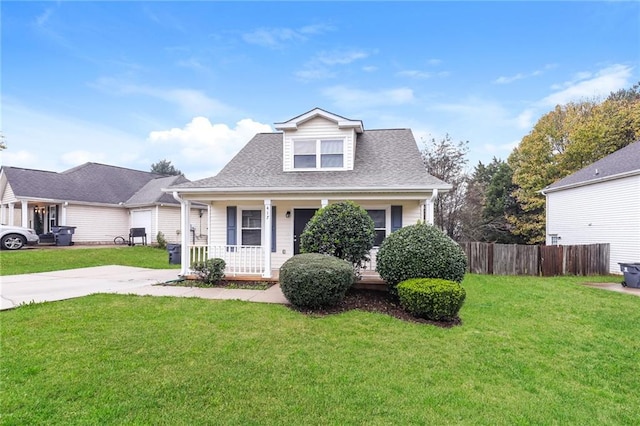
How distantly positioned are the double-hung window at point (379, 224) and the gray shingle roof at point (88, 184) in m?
15.2

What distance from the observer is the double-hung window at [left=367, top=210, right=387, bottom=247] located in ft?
33.7

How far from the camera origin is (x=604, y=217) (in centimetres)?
1342

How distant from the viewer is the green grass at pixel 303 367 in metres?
3.02

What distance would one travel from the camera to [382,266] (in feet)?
23.2

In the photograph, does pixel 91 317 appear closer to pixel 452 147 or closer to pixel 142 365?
pixel 142 365

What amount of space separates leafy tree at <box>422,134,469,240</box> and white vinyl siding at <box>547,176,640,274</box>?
6.33 metres

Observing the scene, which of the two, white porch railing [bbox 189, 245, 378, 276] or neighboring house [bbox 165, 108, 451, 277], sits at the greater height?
neighboring house [bbox 165, 108, 451, 277]

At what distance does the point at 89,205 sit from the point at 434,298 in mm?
21721

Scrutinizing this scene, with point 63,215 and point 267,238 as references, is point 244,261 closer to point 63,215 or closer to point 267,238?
point 267,238

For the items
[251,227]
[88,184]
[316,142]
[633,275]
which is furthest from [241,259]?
[88,184]

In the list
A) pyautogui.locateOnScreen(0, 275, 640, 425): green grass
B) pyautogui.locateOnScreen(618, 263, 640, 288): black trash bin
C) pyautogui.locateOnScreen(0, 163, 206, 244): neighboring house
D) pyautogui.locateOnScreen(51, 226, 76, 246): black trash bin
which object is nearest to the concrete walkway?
pyautogui.locateOnScreen(0, 275, 640, 425): green grass

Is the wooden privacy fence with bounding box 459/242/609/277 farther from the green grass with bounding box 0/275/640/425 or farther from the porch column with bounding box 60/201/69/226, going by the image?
the porch column with bounding box 60/201/69/226

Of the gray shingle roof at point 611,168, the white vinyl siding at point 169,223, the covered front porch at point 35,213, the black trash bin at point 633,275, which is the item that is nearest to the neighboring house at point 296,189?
the black trash bin at point 633,275

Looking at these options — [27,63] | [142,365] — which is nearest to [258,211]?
[142,365]
